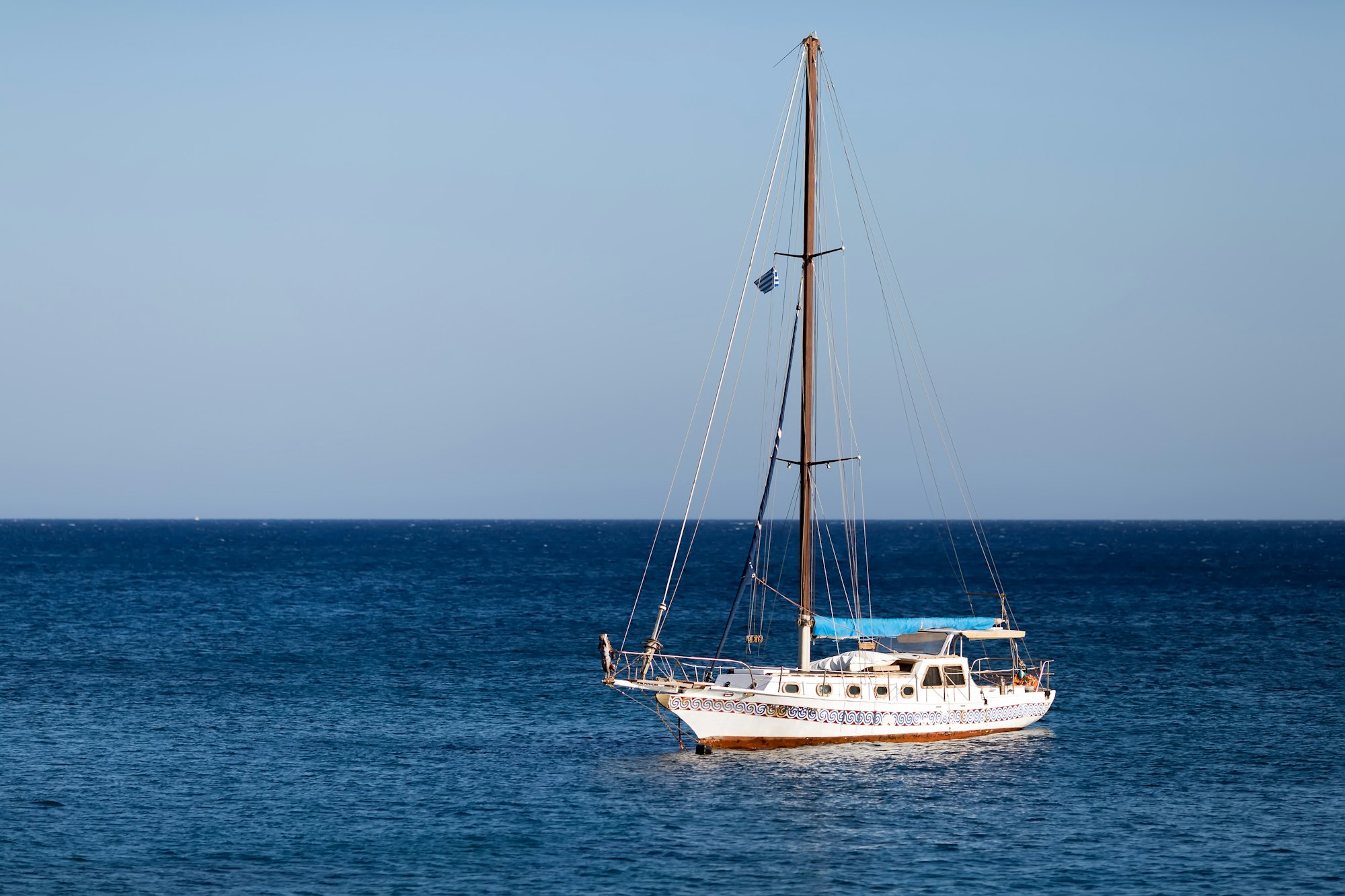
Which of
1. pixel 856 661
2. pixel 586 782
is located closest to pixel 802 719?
pixel 856 661

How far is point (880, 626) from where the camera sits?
57656 mm

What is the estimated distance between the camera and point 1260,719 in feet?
202

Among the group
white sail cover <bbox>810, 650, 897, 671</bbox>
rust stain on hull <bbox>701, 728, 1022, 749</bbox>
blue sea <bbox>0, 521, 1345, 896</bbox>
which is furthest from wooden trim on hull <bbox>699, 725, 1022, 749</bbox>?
white sail cover <bbox>810, 650, 897, 671</bbox>

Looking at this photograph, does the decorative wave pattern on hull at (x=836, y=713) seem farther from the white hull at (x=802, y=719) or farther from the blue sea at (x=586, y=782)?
the blue sea at (x=586, y=782)

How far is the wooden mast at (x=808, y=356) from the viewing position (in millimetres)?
54625

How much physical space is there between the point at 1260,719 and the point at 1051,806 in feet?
68.7

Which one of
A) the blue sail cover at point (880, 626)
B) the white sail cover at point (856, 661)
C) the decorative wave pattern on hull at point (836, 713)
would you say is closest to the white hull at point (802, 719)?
the decorative wave pattern on hull at point (836, 713)

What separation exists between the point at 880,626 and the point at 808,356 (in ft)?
36.7

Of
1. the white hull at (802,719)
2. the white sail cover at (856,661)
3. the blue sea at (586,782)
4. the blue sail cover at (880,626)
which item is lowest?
the blue sea at (586,782)

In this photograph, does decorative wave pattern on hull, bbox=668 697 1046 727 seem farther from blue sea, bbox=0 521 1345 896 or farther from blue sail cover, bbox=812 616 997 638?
blue sail cover, bbox=812 616 997 638

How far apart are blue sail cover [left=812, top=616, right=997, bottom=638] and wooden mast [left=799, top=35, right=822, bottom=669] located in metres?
1.20

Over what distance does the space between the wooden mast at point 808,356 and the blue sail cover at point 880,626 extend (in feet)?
3.94

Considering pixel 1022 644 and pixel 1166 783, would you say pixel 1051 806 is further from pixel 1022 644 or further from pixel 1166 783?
pixel 1022 644

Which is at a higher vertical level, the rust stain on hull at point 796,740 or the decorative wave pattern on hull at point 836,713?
the decorative wave pattern on hull at point 836,713
